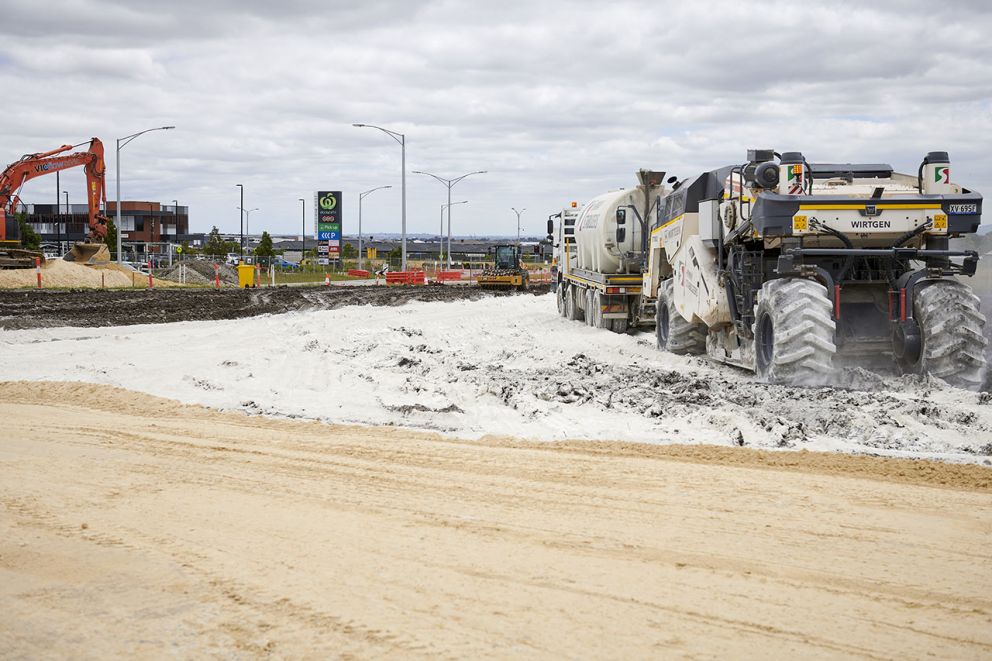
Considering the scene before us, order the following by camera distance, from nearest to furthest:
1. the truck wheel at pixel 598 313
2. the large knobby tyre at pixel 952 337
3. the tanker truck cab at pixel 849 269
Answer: the large knobby tyre at pixel 952 337
the tanker truck cab at pixel 849 269
the truck wheel at pixel 598 313

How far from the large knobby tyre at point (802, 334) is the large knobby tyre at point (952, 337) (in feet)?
3.54

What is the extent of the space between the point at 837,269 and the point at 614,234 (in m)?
10.1

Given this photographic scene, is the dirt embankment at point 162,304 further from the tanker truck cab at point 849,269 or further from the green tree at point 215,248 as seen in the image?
the green tree at point 215,248

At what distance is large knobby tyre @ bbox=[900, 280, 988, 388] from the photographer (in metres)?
11.9

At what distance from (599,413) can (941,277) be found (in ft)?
15.7

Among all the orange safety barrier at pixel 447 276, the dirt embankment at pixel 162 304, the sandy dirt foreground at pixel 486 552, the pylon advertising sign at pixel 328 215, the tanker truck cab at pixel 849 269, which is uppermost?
the pylon advertising sign at pixel 328 215

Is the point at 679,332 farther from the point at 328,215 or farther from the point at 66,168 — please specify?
the point at 328,215

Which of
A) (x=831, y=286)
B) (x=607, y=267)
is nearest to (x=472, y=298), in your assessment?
(x=607, y=267)

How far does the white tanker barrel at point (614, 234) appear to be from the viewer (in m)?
22.5

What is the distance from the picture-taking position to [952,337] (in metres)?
12.0

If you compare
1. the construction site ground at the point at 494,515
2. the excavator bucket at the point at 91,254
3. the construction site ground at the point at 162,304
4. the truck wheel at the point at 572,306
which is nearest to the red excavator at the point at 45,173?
the excavator bucket at the point at 91,254

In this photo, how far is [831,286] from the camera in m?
12.5

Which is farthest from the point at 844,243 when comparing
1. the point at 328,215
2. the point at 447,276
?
the point at 328,215

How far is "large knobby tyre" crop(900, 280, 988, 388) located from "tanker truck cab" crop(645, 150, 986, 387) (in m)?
0.01
